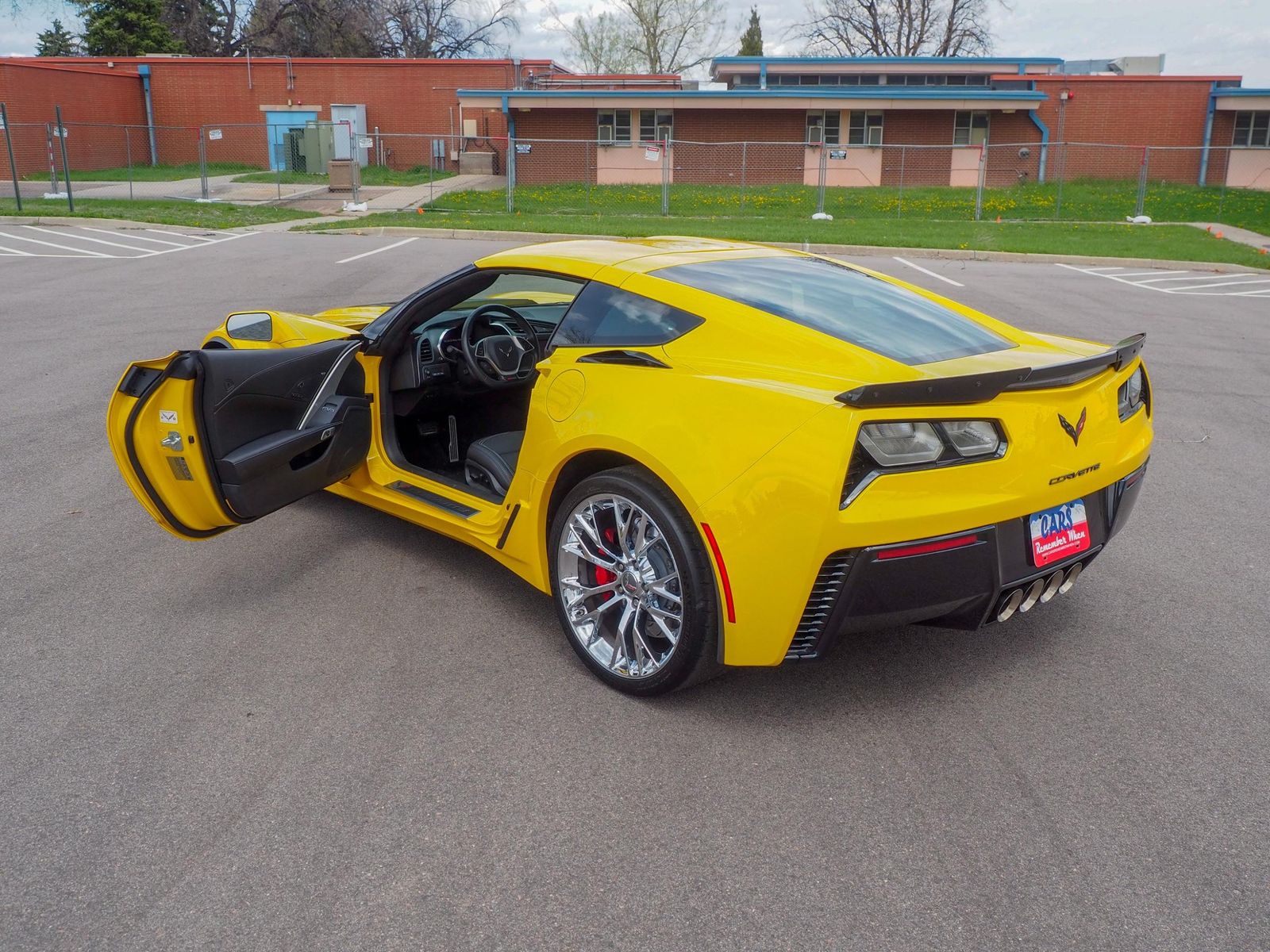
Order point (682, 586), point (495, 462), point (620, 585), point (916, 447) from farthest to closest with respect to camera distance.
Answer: point (495, 462) < point (620, 585) < point (682, 586) < point (916, 447)

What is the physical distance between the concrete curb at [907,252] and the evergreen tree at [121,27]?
34114 millimetres

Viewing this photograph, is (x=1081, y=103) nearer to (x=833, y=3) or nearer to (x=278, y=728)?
(x=833, y=3)

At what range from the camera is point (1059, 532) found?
3.42 meters

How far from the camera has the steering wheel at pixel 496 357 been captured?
4996 millimetres

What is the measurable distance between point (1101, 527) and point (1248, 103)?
42399 millimetres

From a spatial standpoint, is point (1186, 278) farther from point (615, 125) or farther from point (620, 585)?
point (615, 125)

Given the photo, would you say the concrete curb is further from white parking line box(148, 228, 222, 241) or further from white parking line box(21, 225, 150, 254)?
white parking line box(21, 225, 150, 254)

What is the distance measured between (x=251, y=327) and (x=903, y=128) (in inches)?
1434

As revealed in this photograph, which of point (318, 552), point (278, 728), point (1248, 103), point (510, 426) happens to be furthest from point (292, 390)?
point (1248, 103)

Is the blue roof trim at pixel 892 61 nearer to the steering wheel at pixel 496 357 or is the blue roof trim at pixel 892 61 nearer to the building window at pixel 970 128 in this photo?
the building window at pixel 970 128

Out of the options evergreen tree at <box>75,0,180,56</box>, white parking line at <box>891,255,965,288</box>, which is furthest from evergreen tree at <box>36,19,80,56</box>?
white parking line at <box>891,255,965,288</box>

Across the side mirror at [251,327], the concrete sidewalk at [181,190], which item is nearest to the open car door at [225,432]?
the side mirror at [251,327]

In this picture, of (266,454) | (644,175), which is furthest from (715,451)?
(644,175)

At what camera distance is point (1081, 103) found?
3878cm
